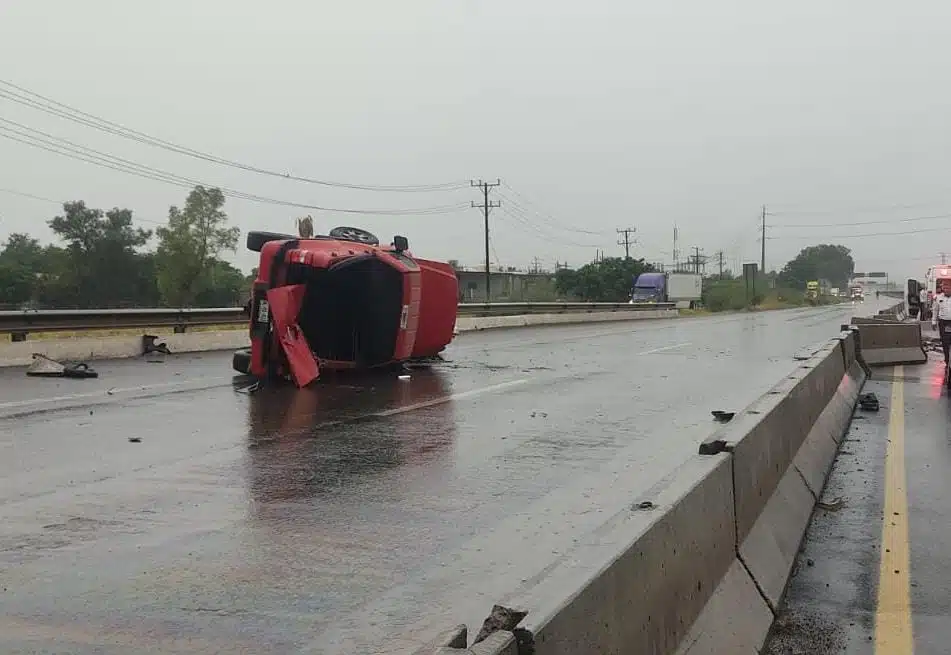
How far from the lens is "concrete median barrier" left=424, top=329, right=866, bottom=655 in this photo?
2734mm

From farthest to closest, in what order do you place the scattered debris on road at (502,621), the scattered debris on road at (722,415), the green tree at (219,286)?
the green tree at (219,286) < the scattered debris on road at (722,415) < the scattered debris on road at (502,621)

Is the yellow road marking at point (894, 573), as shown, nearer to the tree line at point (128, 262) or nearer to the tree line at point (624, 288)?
the tree line at point (128, 262)

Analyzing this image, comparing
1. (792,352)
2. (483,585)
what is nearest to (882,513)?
(483,585)

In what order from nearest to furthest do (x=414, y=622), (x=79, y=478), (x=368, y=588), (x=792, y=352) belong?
(x=414, y=622) → (x=368, y=588) → (x=79, y=478) → (x=792, y=352)

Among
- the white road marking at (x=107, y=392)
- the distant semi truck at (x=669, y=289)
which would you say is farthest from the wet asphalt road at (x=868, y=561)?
the distant semi truck at (x=669, y=289)

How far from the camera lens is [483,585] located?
430 cm

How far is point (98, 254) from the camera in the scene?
198 feet

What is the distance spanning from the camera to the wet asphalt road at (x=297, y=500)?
383 centimetres

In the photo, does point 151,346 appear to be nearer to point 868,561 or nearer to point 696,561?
point 868,561

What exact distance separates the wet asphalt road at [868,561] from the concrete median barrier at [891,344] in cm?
923

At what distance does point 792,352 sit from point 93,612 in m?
18.8

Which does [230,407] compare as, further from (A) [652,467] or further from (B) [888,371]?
(B) [888,371]

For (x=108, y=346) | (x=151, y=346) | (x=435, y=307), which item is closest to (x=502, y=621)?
(x=435, y=307)

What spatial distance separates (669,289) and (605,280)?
451 inches
